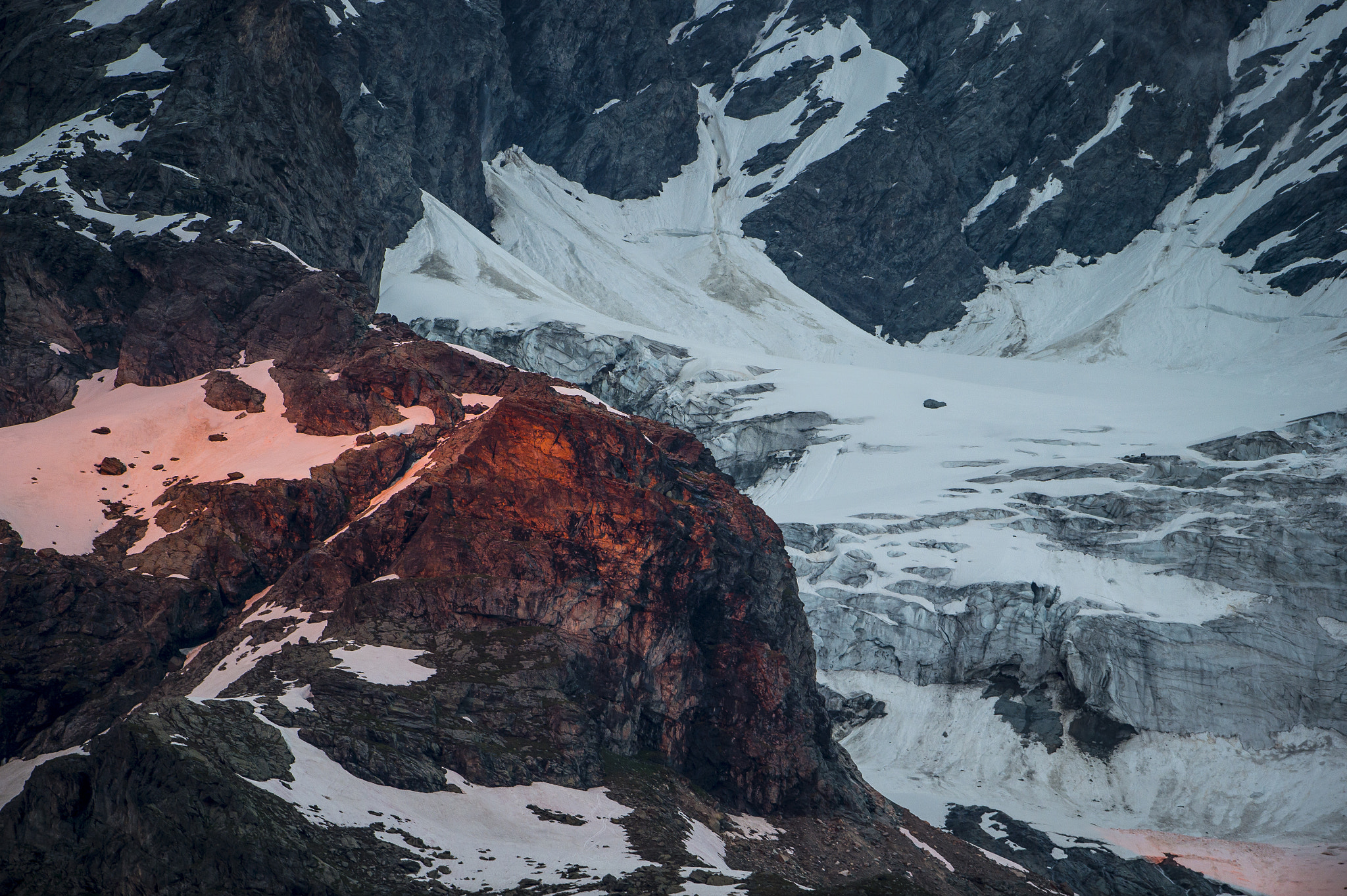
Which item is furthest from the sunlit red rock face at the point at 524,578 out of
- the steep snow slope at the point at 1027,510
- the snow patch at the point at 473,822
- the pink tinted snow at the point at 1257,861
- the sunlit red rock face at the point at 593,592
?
the steep snow slope at the point at 1027,510

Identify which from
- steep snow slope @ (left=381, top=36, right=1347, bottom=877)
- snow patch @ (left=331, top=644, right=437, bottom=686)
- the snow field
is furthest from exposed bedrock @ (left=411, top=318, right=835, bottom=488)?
snow patch @ (left=331, top=644, right=437, bottom=686)

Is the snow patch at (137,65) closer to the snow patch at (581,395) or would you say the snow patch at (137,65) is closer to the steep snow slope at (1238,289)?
the snow patch at (581,395)

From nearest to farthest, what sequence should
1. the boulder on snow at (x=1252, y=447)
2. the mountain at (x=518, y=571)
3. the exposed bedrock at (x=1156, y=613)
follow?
the mountain at (x=518, y=571)
the exposed bedrock at (x=1156, y=613)
the boulder on snow at (x=1252, y=447)

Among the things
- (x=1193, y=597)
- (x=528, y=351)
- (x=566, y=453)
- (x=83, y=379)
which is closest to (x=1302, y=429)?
(x=1193, y=597)

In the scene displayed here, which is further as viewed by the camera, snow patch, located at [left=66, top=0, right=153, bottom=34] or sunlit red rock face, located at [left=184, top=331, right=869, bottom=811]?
snow patch, located at [left=66, top=0, right=153, bottom=34]

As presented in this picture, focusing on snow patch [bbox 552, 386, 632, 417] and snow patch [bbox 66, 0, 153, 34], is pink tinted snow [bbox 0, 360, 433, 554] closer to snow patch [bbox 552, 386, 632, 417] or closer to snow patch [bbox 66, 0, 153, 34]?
snow patch [bbox 552, 386, 632, 417]

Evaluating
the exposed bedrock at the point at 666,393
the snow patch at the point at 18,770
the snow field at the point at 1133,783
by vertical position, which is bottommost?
the snow field at the point at 1133,783

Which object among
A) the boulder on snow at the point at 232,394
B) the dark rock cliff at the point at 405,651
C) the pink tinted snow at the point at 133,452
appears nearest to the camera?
the dark rock cliff at the point at 405,651

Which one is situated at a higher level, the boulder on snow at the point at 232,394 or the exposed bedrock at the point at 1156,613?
the boulder on snow at the point at 232,394

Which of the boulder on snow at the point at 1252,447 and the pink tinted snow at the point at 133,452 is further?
the boulder on snow at the point at 1252,447
